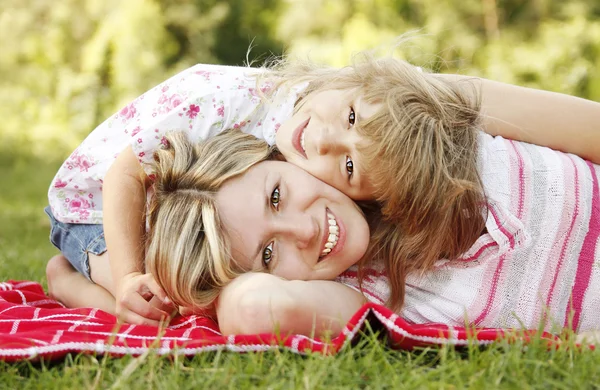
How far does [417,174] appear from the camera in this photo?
2311 millimetres

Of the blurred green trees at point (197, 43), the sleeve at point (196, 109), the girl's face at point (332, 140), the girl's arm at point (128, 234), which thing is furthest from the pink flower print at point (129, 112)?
the blurred green trees at point (197, 43)

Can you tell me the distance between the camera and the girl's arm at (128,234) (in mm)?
2357

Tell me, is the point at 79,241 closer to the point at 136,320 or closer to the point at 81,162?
the point at 81,162

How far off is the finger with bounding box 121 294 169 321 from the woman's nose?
50 cm

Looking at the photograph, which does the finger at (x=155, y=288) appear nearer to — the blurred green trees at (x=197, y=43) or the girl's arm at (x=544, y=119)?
the girl's arm at (x=544, y=119)

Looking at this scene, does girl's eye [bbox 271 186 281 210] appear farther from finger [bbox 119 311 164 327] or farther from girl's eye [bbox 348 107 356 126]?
finger [bbox 119 311 164 327]

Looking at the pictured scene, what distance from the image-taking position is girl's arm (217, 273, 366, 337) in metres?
1.98

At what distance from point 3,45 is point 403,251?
716 cm

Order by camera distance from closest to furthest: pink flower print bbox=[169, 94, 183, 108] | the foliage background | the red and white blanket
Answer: the red and white blanket → pink flower print bbox=[169, 94, 183, 108] → the foliage background

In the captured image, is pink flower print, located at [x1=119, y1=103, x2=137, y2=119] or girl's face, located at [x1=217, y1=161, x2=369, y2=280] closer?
girl's face, located at [x1=217, y1=161, x2=369, y2=280]

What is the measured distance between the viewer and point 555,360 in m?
1.66

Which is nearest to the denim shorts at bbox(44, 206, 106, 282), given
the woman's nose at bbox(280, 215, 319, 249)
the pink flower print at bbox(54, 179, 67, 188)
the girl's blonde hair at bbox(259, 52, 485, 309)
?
the pink flower print at bbox(54, 179, 67, 188)

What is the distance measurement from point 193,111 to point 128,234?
49cm

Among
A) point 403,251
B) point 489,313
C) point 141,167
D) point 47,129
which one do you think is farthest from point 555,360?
point 47,129
